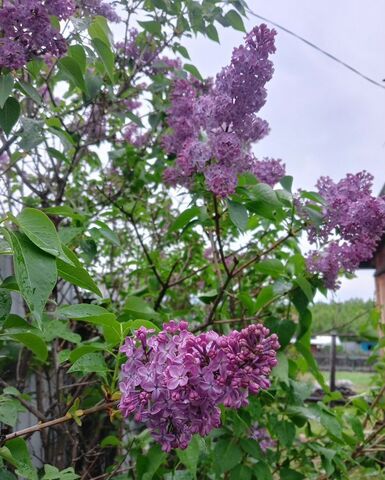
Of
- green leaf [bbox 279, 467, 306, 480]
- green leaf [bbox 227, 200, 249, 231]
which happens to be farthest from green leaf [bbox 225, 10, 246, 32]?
green leaf [bbox 279, 467, 306, 480]

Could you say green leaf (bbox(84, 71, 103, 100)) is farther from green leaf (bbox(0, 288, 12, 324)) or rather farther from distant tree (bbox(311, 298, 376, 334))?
distant tree (bbox(311, 298, 376, 334))

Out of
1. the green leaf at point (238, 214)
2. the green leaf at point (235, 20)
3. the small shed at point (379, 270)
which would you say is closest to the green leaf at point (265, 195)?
the green leaf at point (238, 214)

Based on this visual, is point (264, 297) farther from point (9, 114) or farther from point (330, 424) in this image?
point (9, 114)

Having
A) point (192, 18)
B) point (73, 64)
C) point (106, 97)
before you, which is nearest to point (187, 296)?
point (106, 97)

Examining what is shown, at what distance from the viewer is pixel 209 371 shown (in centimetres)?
69

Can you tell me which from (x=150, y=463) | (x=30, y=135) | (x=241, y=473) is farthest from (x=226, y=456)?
(x=30, y=135)

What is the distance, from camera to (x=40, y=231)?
67 centimetres

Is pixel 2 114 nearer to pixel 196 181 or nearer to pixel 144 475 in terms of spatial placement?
pixel 196 181

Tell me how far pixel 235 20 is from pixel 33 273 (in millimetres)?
1327

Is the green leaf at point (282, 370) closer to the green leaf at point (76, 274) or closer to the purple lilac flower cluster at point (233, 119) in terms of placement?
the purple lilac flower cluster at point (233, 119)

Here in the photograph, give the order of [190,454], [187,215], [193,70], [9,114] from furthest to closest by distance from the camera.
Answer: [193,70] < [187,215] < [190,454] < [9,114]

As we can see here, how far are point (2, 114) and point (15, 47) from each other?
0.15 metres

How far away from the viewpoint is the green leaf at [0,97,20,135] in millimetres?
1122

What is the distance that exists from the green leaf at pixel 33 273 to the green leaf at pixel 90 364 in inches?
11.7
